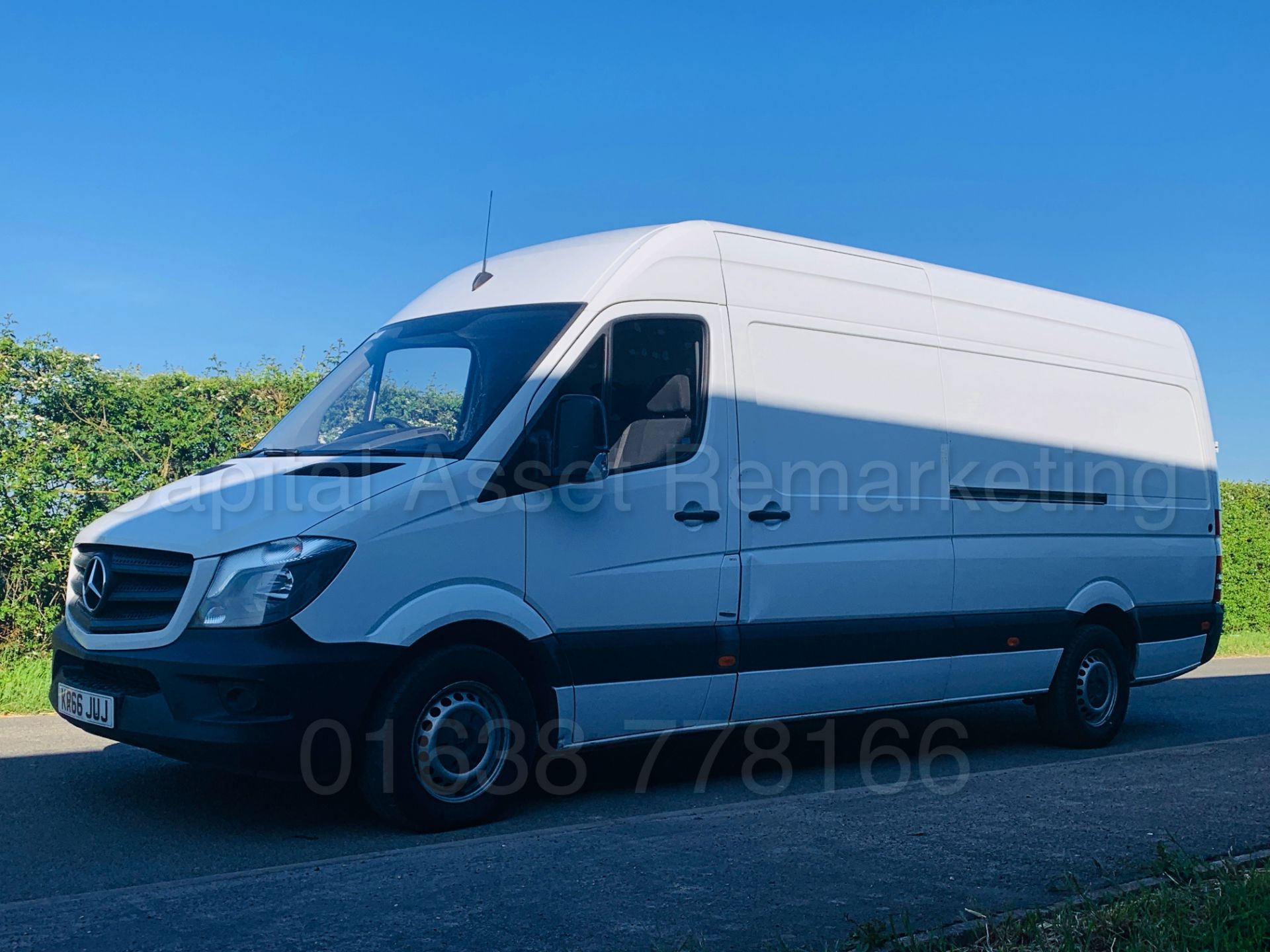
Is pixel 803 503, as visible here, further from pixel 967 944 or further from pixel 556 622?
pixel 967 944

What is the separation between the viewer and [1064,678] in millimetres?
8391

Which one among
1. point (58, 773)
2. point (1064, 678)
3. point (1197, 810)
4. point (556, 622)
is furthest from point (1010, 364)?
point (58, 773)

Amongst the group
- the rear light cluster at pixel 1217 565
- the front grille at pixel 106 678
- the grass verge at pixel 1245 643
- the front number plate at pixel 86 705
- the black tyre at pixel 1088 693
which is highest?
the rear light cluster at pixel 1217 565

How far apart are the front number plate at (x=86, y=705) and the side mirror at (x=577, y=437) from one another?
211cm

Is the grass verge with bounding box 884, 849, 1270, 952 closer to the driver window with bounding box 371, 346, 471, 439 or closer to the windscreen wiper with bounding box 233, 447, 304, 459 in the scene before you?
the driver window with bounding box 371, 346, 471, 439

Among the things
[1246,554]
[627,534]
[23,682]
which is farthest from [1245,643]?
[23,682]

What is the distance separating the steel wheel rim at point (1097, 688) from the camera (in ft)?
27.9

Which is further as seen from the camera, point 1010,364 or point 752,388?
point 1010,364

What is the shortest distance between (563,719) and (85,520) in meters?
5.78

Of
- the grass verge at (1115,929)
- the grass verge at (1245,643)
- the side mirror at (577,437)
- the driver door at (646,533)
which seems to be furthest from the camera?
the grass verge at (1245,643)

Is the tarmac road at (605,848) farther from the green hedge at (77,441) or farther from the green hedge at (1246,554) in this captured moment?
→ the green hedge at (1246,554)

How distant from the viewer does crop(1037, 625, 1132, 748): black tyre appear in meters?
8.41

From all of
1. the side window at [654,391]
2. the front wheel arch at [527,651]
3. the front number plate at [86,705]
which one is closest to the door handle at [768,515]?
the side window at [654,391]

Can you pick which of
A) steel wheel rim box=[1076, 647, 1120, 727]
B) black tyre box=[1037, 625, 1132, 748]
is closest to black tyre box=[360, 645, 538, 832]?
black tyre box=[1037, 625, 1132, 748]
